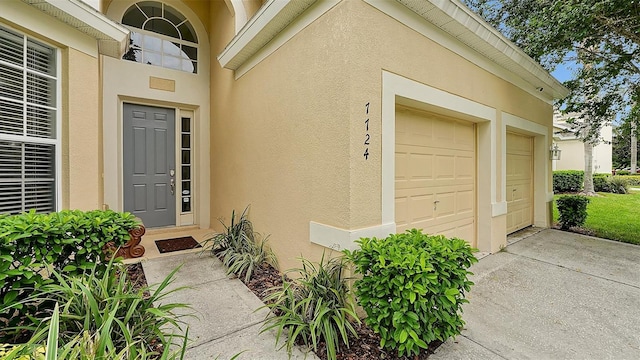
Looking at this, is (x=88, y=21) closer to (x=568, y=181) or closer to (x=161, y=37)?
(x=161, y=37)

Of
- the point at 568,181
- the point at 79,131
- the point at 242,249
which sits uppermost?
the point at 79,131

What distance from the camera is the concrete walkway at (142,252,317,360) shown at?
2246 millimetres

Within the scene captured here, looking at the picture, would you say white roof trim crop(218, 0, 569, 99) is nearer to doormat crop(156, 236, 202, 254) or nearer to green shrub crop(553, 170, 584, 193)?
doormat crop(156, 236, 202, 254)

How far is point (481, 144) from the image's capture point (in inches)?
183

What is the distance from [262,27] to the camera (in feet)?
12.2

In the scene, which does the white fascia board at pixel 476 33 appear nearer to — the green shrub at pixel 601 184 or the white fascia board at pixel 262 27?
the white fascia board at pixel 262 27

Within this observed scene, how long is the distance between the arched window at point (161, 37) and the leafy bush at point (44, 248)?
4.36m

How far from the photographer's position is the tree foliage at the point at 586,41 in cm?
428

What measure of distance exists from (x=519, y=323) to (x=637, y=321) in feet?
4.01

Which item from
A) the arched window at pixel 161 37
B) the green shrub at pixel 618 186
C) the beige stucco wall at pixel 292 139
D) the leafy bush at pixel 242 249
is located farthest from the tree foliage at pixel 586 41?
the green shrub at pixel 618 186

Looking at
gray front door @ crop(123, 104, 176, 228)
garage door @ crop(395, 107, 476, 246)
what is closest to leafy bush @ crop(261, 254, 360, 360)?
garage door @ crop(395, 107, 476, 246)

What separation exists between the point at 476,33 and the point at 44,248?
17.5 feet

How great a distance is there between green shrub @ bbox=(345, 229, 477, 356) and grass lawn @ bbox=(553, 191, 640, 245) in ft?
20.3

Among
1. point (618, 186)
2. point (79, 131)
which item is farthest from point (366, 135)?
point (618, 186)
